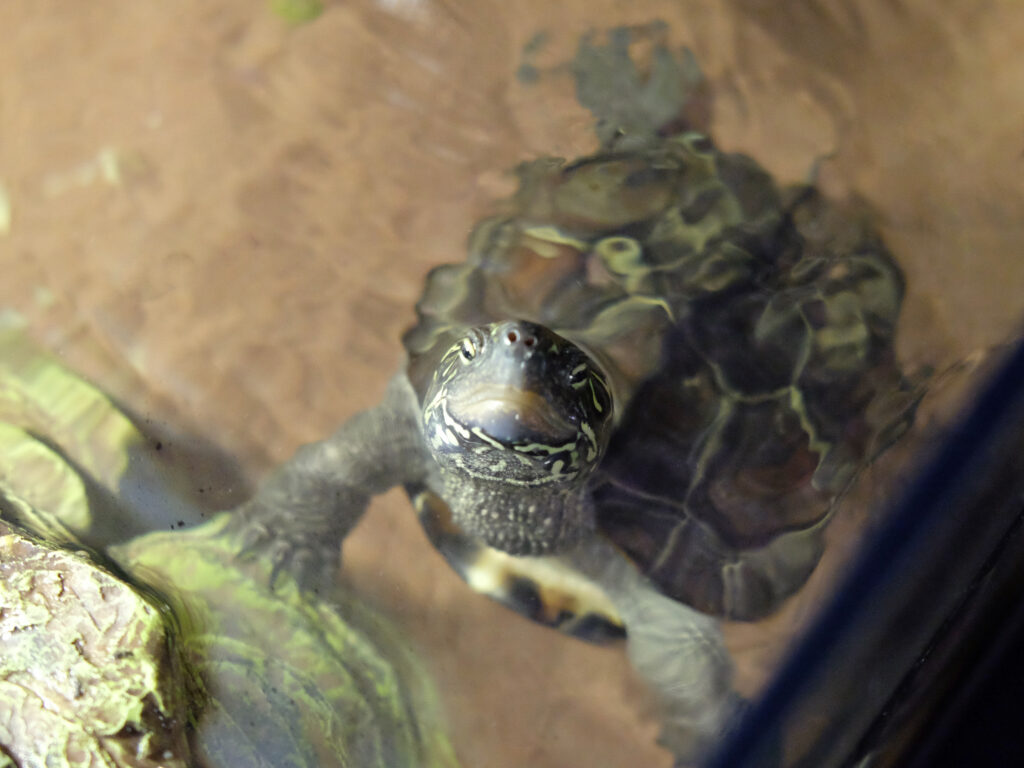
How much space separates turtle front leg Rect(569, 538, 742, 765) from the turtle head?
0.51ft

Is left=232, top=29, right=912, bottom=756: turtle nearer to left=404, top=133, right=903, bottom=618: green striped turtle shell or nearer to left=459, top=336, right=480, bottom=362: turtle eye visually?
left=404, top=133, right=903, bottom=618: green striped turtle shell

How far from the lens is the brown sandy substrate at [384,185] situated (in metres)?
2.02

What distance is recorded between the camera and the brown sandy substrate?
2020 millimetres

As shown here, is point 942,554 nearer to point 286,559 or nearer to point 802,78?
point 802,78

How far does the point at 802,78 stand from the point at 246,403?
6.77ft

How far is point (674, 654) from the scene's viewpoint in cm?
199

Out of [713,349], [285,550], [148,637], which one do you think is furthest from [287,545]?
[713,349]

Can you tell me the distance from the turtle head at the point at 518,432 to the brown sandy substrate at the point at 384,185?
255mm

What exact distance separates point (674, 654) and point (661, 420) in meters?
0.68

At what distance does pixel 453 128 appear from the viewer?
2348 mm

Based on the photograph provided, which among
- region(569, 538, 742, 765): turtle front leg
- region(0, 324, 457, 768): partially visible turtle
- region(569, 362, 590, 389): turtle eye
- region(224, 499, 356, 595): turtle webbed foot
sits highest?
region(569, 362, 590, 389): turtle eye

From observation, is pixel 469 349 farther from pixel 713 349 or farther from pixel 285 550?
pixel 285 550

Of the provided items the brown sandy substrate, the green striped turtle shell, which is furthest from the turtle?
the brown sandy substrate

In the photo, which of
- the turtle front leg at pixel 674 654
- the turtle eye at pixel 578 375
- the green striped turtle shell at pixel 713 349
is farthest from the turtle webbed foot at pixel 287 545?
the turtle eye at pixel 578 375
